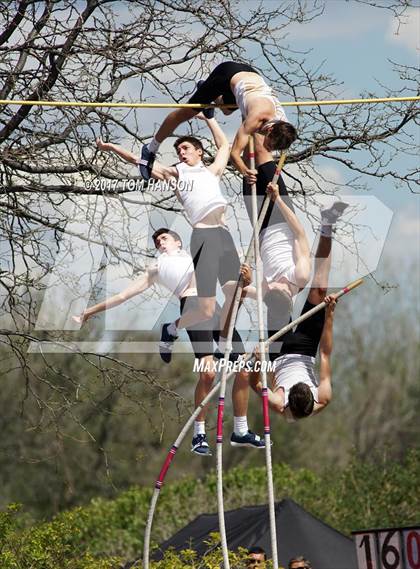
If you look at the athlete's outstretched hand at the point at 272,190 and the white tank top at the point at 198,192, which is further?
the white tank top at the point at 198,192

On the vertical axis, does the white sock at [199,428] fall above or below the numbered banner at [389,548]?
above

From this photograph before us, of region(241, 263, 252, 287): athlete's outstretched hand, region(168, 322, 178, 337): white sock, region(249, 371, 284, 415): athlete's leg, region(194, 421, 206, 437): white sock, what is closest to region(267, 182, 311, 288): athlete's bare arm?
region(241, 263, 252, 287): athlete's outstretched hand

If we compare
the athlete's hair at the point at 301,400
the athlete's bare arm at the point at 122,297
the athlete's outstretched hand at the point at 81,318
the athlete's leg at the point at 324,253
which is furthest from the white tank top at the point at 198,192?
the athlete's hair at the point at 301,400

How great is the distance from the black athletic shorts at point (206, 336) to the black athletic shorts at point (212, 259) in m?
0.15

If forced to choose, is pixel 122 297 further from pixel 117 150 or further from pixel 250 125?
pixel 250 125

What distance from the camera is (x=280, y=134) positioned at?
10477 millimetres

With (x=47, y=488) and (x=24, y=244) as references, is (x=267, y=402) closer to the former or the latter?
(x=24, y=244)

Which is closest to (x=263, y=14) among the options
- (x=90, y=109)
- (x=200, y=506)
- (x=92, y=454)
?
(x=90, y=109)

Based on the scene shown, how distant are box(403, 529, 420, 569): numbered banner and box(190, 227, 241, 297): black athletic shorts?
9.89 feet

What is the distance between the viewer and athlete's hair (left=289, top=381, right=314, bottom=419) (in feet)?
33.5

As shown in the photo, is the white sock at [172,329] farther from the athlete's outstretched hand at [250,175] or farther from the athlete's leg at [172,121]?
the athlete's leg at [172,121]

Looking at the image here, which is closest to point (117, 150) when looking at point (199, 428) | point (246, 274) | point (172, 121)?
point (172, 121)

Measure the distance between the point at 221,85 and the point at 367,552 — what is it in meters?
4.34

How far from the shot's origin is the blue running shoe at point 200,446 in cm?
1067
